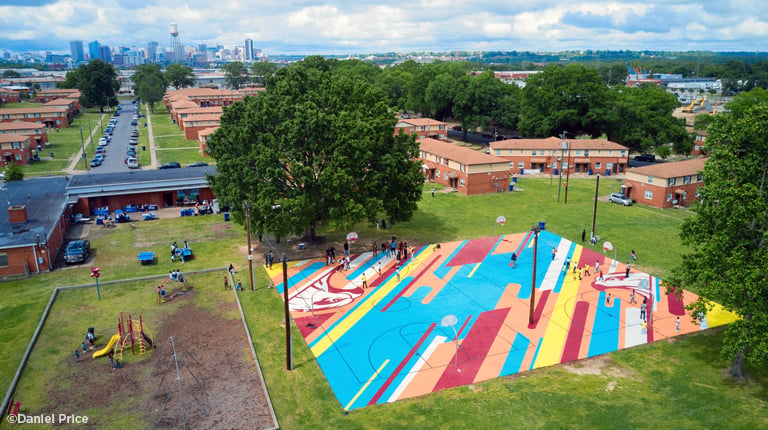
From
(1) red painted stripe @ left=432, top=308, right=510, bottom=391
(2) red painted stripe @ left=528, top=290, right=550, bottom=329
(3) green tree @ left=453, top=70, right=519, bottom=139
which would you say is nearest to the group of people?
(1) red painted stripe @ left=432, top=308, right=510, bottom=391

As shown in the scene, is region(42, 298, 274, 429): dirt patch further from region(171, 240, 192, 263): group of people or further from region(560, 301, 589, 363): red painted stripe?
region(560, 301, 589, 363): red painted stripe

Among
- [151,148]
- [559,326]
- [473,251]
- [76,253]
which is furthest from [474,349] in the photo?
[151,148]

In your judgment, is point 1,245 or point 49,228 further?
point 49,228

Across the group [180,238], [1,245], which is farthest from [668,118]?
[1,245]

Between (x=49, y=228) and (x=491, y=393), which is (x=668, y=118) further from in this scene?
(x=49, y=228)

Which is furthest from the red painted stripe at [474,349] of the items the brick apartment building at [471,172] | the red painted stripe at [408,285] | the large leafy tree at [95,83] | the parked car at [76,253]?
the large leafy tree at [95,83]

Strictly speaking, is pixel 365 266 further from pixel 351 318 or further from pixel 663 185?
pixel 663 185
